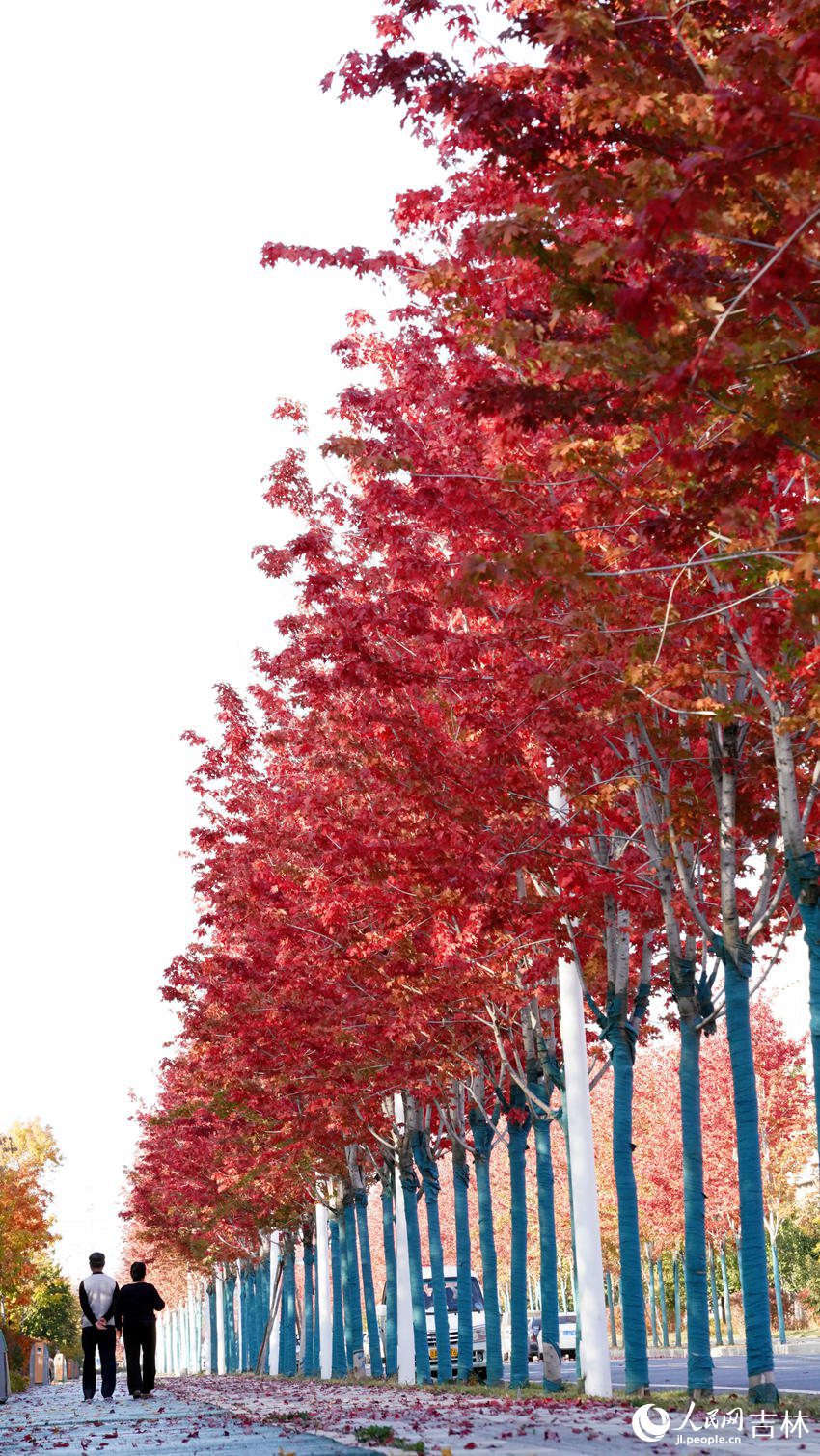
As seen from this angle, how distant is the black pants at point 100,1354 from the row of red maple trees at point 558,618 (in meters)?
5.28

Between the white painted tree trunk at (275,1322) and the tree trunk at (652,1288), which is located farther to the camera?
the tree trunk at (652,1288)

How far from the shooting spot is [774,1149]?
5075 centimetres

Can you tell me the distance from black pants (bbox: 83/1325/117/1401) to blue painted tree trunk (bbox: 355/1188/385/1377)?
349 inches

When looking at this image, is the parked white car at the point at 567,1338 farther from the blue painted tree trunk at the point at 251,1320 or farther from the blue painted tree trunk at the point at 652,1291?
the blue painted tree trunk at the point at 251,1320

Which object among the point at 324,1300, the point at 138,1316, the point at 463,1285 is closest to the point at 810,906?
the point at 138,1316

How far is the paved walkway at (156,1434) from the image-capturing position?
1192cm

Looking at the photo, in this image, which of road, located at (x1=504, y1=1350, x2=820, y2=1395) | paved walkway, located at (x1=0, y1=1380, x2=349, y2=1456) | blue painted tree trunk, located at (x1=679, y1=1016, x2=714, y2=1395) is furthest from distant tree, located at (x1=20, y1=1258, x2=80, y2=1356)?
blue painted tree trunk, located at (x1=679, y1=1016, x2=714, y2=1395)

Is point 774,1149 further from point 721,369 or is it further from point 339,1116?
point 721,369

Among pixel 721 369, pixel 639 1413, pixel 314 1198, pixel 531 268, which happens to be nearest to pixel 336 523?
pixel 531 268

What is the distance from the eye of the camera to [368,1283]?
3938cm

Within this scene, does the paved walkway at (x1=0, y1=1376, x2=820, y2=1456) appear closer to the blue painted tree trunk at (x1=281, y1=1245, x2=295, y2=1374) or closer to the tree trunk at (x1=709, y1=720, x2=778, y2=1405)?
the tree trunk at (x1=709, y1=720, x2=778, y2=1405)

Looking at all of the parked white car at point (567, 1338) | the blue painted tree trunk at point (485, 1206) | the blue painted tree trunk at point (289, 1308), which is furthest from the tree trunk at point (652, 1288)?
the blue painted tree trunk at point (485, 1206)

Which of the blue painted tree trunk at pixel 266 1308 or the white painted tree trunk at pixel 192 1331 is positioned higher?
the blue painted tree trunk at pixel 266 1308

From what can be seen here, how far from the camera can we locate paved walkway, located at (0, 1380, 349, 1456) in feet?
39.1
